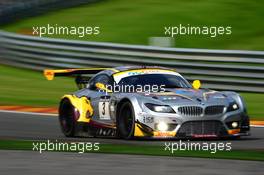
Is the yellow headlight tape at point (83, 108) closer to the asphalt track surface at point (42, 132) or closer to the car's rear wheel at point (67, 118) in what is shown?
the car's rear wheel at point (67, 118)

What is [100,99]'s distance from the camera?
1240cm

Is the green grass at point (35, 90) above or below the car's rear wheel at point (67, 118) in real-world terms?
above

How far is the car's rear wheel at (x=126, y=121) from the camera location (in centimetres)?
1150

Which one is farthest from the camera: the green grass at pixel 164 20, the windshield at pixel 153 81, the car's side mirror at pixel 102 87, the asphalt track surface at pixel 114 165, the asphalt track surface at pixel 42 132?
the green grass at pixel 164 20

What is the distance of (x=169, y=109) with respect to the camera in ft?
37.3

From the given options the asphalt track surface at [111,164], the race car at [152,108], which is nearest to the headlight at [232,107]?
the race car at [152,108]

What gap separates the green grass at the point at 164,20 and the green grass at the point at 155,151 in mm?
12567

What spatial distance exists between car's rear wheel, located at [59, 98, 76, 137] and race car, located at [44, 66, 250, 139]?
2cm

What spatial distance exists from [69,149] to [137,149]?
2.57ft

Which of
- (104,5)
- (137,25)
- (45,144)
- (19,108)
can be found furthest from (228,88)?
(104,5)

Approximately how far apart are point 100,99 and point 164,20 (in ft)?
45.7

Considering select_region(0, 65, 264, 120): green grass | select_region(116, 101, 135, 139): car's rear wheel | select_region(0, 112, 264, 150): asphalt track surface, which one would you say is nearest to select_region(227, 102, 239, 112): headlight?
select_region(0, 112, 264, 150): asphalt track surface

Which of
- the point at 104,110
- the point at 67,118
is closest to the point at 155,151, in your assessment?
the point at 104,110

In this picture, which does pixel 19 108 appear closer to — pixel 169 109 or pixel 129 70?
pixel 129 70
